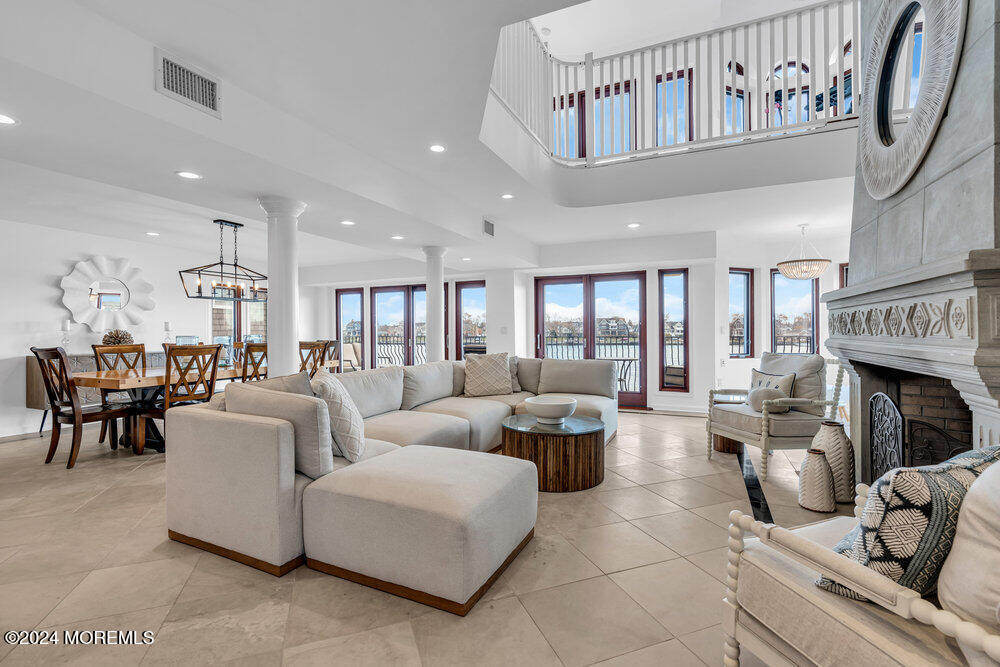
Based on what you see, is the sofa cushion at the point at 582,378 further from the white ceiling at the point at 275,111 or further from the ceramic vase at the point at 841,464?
the ceramic vase at the point at 841,464

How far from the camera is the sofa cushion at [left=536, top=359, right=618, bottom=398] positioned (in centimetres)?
478

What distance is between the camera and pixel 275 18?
194cm

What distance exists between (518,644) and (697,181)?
380cm

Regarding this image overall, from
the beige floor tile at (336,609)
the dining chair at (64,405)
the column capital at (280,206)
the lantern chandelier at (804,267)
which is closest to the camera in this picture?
the beige floor tile at (336,609)

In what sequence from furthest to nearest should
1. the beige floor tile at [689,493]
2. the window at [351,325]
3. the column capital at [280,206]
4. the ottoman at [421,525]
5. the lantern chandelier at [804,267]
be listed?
1. the window at [351,325]
2. the lantern chandelier at [804,267]
3. the column capital at [280,206]
4. the beige floor tile at [689,493]
5. the ottoman at [421,525]

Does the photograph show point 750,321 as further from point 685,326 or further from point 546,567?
point 546,567

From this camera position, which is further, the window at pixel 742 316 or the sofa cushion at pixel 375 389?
the window at pixel 742 316

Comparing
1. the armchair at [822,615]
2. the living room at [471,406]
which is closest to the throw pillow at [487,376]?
the living room at [471,406]

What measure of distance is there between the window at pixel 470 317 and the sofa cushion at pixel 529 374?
8.77 feet

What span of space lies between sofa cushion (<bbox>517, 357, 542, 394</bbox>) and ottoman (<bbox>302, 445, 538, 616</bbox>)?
2.80 meters

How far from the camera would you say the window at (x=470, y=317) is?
795 centimetres

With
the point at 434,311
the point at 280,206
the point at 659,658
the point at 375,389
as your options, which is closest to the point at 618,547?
the point at 659,658

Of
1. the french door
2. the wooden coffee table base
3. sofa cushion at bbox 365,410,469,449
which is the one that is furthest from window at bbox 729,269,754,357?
sofa cushion at bbox 365,410,469,449

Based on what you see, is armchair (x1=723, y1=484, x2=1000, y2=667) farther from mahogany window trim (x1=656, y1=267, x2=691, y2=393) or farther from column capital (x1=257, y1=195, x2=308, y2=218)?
mahogany window trim (x1=656, y1=267, x2=691, y2=393)
